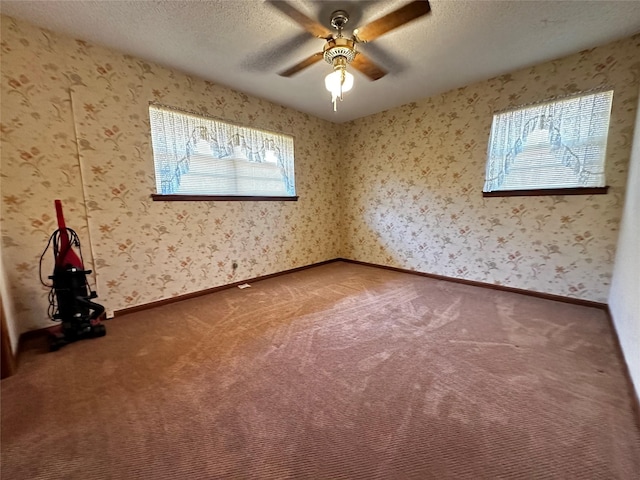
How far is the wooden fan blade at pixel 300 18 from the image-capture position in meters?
1.42

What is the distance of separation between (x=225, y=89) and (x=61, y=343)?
2.74 m

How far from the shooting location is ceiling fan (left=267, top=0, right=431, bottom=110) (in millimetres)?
1402

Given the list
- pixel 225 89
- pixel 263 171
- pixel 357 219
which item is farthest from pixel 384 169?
pixel 225 89

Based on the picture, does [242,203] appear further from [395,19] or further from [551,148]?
[551,148]

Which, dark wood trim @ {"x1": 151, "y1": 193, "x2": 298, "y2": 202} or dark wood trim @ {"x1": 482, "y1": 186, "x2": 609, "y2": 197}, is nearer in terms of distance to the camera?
dark wood trim @ {"x1": 482, "y1": 186, "x2": 609, "y2": 197}

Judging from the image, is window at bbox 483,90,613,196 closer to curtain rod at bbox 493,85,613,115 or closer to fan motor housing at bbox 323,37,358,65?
curtain rod at bbox 493,85,613,115

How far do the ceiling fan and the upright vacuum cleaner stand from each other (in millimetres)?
2040

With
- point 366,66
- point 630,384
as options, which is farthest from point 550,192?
point 366,66

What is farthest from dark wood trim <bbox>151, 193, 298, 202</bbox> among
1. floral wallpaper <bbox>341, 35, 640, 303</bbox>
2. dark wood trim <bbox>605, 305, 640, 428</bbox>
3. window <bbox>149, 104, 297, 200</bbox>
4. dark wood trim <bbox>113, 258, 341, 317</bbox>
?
dark wood trim <bbox>605, 305, 640, 428</bbox>

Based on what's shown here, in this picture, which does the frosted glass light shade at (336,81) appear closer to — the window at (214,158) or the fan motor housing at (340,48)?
the fan motor housing at (340,48)

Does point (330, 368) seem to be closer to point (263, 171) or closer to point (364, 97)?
point (263, 171)

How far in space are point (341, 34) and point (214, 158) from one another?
176 cm

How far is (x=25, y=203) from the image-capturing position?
1.85 m

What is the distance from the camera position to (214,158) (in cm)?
279
